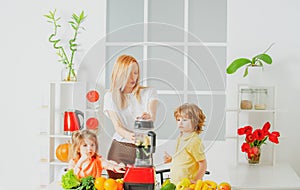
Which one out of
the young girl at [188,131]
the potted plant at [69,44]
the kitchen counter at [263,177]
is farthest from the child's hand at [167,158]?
the potted plant at [69,44]

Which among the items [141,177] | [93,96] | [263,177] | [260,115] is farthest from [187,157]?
[260,115]

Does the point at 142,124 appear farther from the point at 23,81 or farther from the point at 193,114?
the point at 23,81

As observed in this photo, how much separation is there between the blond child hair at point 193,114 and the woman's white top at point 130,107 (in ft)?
0.33

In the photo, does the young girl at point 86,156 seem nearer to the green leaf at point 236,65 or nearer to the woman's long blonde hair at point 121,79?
the woman's long blonde hair at point 121,79

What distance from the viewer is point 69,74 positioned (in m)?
3.28

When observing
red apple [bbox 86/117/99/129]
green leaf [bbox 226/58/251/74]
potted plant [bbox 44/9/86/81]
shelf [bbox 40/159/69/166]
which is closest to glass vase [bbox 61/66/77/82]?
potted plant [bbox 44/9/86/81]

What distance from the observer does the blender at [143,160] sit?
1739mm

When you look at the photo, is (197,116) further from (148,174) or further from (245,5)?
(245,5)

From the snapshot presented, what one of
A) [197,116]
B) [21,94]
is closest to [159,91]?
[197,116]

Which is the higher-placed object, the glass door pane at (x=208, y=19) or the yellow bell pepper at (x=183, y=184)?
the glass door pane at (x=208, y=19)

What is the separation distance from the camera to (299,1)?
329 cm

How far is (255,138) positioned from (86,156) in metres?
1.43

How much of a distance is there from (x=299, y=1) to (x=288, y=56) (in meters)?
0.36

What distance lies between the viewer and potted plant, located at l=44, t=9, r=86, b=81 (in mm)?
3301
